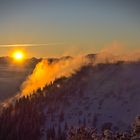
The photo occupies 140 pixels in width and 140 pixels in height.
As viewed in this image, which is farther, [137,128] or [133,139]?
[137,128]

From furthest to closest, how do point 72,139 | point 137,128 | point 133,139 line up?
1. point 72,139
2. point 137,128
3. point 133,139

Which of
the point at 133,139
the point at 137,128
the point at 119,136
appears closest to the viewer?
the point at 133,139

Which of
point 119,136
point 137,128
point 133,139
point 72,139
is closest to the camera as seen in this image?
point 133,139

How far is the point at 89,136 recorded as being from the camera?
198750 mm

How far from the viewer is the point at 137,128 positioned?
143 metres

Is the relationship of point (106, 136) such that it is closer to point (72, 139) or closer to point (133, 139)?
point (133, 139)

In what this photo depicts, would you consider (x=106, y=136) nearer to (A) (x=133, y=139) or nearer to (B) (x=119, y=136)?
(B) (x=119, y=136)

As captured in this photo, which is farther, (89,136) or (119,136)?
(89,136)

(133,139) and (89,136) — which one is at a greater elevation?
(89,136)

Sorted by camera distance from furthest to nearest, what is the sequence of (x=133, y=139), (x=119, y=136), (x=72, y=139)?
(x=72, y=139), (x=119, y=136), (x=133, y=139)

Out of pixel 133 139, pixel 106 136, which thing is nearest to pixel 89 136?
pixel 106 136

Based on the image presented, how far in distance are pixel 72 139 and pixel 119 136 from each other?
42188 millimetres

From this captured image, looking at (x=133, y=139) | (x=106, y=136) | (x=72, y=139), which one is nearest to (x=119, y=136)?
(x=106, y=136)

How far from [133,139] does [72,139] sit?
60.6m
